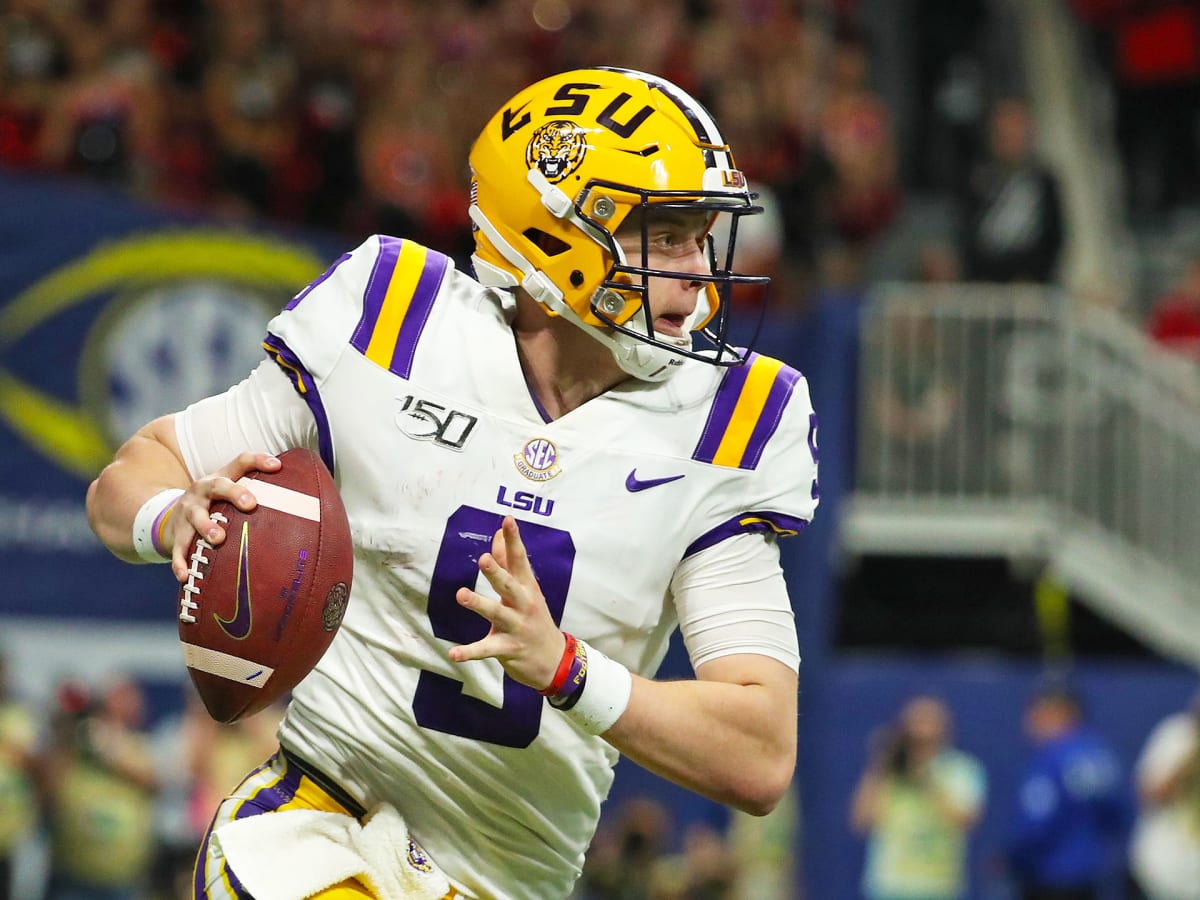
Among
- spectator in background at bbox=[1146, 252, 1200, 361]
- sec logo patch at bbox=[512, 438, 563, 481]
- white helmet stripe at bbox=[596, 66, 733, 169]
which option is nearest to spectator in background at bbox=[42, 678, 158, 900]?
sec logo patch at bbox=[512, 438, 563, 481]

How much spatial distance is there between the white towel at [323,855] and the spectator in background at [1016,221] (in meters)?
6.81

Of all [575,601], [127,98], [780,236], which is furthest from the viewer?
[780,236]

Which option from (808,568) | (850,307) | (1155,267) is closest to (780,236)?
(850,307)

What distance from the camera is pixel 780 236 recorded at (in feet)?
30.3

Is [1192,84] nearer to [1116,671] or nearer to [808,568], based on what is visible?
[1116,671]

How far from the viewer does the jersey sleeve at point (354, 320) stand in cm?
302

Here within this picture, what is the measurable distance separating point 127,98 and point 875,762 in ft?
14.0

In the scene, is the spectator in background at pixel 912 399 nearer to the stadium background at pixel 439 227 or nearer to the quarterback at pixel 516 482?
the stadium background at pixel 439 227

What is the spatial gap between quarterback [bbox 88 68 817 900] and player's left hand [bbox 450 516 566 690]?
0.27 meters

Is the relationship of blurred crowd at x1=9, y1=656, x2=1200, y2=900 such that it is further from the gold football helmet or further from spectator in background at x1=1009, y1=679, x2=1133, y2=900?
Result: the gold football helmet

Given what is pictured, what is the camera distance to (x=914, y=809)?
8.16 m

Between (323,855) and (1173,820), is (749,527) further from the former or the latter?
(1173,820)

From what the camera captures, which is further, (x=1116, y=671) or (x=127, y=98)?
(x=1116, y=671)

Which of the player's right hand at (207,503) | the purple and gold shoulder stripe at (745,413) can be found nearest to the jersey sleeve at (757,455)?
the purple and gold shoulder stripe at (745,413)
